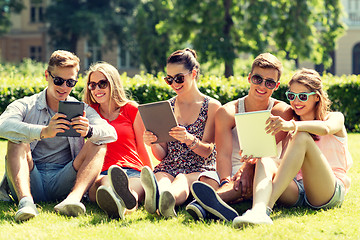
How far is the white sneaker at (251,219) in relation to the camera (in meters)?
3.57

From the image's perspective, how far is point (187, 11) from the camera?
20.4 m

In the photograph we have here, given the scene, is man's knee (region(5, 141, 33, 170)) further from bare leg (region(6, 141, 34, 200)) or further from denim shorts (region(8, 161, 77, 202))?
denim shorts (region(8, 161, 77, 202))

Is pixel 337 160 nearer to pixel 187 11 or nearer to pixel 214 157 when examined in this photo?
pixel 214 157

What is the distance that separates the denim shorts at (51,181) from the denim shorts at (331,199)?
202cm

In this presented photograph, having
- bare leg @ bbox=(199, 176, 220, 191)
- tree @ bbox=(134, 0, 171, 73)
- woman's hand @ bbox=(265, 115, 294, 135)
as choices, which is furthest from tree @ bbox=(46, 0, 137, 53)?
woman's hand @ bbox=(265, 115, 294, 135)

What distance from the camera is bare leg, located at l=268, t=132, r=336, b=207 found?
3.80 metres

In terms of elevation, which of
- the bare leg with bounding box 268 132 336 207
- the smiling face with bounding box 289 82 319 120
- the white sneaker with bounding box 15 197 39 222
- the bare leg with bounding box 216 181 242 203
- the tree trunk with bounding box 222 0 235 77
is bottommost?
the white sneaker with bounding box 15 197 39 222

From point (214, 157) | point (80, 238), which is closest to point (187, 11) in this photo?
point (214, 157)

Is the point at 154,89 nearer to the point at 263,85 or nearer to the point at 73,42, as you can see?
the point at 263,85

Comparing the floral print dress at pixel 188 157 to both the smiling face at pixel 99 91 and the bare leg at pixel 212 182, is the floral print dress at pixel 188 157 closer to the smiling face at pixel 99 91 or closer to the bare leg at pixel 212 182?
the bare leg at pixel 212 182

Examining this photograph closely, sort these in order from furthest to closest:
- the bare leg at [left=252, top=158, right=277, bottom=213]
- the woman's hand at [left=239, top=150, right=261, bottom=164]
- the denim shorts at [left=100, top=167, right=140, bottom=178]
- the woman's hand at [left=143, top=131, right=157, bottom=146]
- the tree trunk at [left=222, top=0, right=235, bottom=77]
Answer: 1. the tree trunk at [left=222, top=0, right=235, bottom=77]
2. the denim shorts at [left=100, top=167, right=140, bottom=178]
3. the woman's hand at [left=143, top=131, right=157, bottom=146]
4. the woman's hand at [left=239, top=150, right=261, bottom=164]
5. the bare leg at [left=252, top=158, right=277, bottom=213]

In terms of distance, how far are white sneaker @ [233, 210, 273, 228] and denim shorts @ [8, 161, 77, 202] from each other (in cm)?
161

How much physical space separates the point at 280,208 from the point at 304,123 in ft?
2.91

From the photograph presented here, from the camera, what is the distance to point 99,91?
15.3 ft
